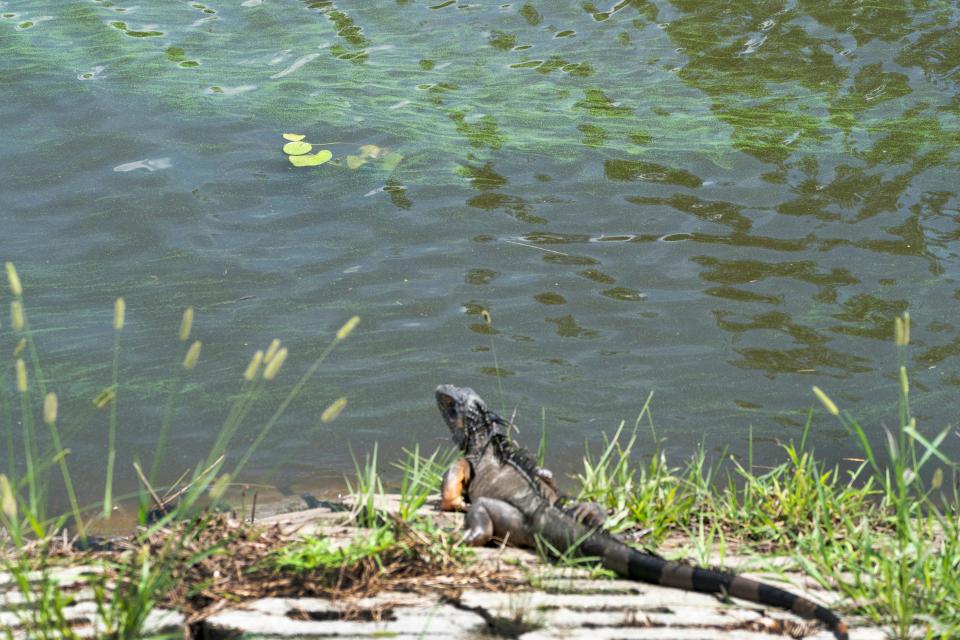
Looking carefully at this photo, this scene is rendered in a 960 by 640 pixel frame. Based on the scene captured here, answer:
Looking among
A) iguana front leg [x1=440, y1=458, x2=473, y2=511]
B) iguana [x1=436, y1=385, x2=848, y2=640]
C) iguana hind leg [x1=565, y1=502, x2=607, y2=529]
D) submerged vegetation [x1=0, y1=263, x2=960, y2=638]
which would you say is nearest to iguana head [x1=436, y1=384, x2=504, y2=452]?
iguana [x1=436, y1=385, x2=848, y2=640]

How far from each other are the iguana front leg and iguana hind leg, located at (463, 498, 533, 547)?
36cm

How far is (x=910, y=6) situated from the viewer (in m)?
14.6

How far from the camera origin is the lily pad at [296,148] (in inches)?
440

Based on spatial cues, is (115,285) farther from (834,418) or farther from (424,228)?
(834,418)

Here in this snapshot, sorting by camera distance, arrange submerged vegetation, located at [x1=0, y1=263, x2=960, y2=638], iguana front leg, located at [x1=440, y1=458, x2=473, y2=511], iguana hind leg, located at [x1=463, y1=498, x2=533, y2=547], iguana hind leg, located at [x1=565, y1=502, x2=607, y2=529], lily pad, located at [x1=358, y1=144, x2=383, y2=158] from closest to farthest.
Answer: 1. submerged vegetation, located at [x1=0, y1=263, x2=960, y2=638]
2. iguana hind leg, located at [x1=565, y1=502, x2=607, y2=529]
3. iguana hind leg, located at [x1=463, y1=498, x2=533, y2=547]
4. iguana front leg, located at [x1=440, y1=458, x2=473, y2=511]
5. lily pad, located at [x1=358, y1=144, x2=383, y2=158]

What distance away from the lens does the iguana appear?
Answer: 4.31 metres

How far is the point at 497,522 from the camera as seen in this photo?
518 cm

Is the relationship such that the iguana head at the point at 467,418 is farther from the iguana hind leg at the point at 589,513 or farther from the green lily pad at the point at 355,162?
the green lily pad at the point at 355,162

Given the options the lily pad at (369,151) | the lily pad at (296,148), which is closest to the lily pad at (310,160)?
the lily pad at (296,148)

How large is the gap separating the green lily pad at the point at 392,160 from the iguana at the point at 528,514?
16.6 feet

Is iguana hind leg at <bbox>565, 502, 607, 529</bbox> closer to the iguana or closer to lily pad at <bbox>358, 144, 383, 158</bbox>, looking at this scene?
the iguana

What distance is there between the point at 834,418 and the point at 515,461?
9.75ft

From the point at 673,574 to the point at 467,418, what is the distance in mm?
2081

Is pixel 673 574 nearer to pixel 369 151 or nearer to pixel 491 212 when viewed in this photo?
pixel 491 212
